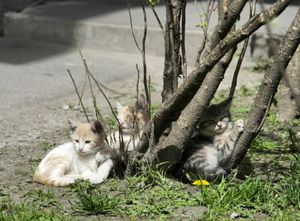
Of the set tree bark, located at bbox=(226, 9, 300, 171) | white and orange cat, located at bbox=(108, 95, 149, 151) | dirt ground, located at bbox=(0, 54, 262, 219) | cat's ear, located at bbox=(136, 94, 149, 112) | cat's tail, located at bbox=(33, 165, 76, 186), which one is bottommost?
dirt ground, located at bbox=(0, 54, 262, 219)

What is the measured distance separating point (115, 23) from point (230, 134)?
4.33 m

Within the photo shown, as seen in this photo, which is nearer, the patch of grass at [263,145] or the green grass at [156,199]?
the green grass at [156,199]

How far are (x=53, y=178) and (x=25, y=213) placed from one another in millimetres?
722

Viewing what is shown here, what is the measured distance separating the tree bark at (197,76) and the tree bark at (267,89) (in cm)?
40

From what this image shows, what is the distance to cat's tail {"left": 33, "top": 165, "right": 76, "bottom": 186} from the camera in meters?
4.75

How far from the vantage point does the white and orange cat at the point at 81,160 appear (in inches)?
190

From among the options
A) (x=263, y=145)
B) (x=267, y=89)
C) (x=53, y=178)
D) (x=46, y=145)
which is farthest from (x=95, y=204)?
(x=263, y=145)

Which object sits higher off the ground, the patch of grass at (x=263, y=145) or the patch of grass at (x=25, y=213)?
the patch of grass at (x=25, y=213)

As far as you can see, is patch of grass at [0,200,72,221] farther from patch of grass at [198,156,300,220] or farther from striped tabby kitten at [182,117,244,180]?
striped tabby kitten at [182,117,244,180]

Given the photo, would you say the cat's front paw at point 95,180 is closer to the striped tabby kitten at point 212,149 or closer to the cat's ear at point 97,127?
the cat's ear at point 97,127

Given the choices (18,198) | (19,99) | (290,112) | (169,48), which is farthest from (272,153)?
(19,99)

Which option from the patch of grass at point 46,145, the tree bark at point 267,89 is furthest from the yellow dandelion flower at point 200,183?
the patch of grass at point 46,145

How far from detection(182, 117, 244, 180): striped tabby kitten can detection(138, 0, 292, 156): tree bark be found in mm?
267

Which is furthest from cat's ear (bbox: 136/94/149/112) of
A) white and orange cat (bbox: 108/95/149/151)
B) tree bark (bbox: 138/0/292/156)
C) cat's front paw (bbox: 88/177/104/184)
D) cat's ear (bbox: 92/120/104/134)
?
cat's front paw (bbox: 88/177/104/184)
